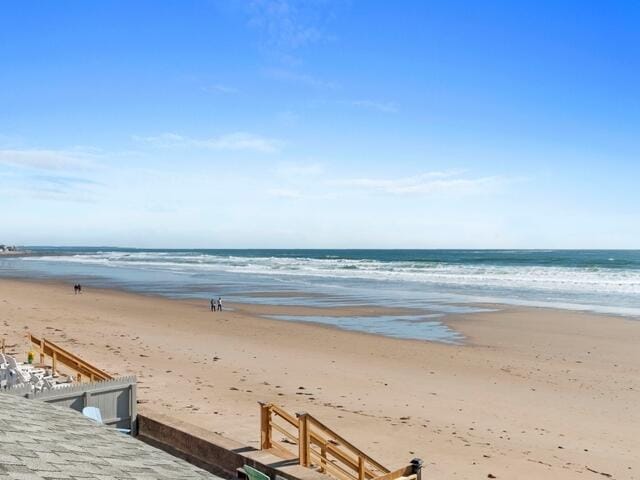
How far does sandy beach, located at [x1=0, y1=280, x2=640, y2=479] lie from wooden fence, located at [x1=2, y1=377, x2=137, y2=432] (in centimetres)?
127

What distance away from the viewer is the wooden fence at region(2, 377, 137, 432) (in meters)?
8.90

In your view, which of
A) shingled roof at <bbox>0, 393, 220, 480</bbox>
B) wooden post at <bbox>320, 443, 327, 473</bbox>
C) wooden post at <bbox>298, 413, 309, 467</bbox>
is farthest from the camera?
wooden post at <bbox>320, 443, 327, 473</bbox>

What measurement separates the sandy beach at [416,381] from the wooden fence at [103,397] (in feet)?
4.16

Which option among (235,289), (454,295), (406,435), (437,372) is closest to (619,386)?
(437,372)

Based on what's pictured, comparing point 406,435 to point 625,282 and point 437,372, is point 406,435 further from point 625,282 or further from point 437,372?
point 625,282

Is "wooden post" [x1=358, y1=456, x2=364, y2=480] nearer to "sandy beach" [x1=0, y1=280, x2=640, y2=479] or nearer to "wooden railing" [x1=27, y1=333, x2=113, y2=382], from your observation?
"sandy beach" [x1=0, y1=280, x2=640, y2=479]

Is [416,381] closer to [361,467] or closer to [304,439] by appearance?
[304,439]

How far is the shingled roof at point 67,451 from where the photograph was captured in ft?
15.1

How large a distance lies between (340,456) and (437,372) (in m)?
9.92

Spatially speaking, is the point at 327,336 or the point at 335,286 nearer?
the point at 327,336

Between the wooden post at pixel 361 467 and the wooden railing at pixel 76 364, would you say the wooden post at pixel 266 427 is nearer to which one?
the wooden post at pixel 361 467

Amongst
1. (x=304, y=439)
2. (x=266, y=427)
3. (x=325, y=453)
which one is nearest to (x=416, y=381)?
(x=266, y=427)

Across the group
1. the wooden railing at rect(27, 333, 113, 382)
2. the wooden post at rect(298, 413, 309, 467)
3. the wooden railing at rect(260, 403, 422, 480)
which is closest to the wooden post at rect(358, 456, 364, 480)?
the wooden railing at rect(260, 403, 422, 480)

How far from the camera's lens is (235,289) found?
45875 millimetres
